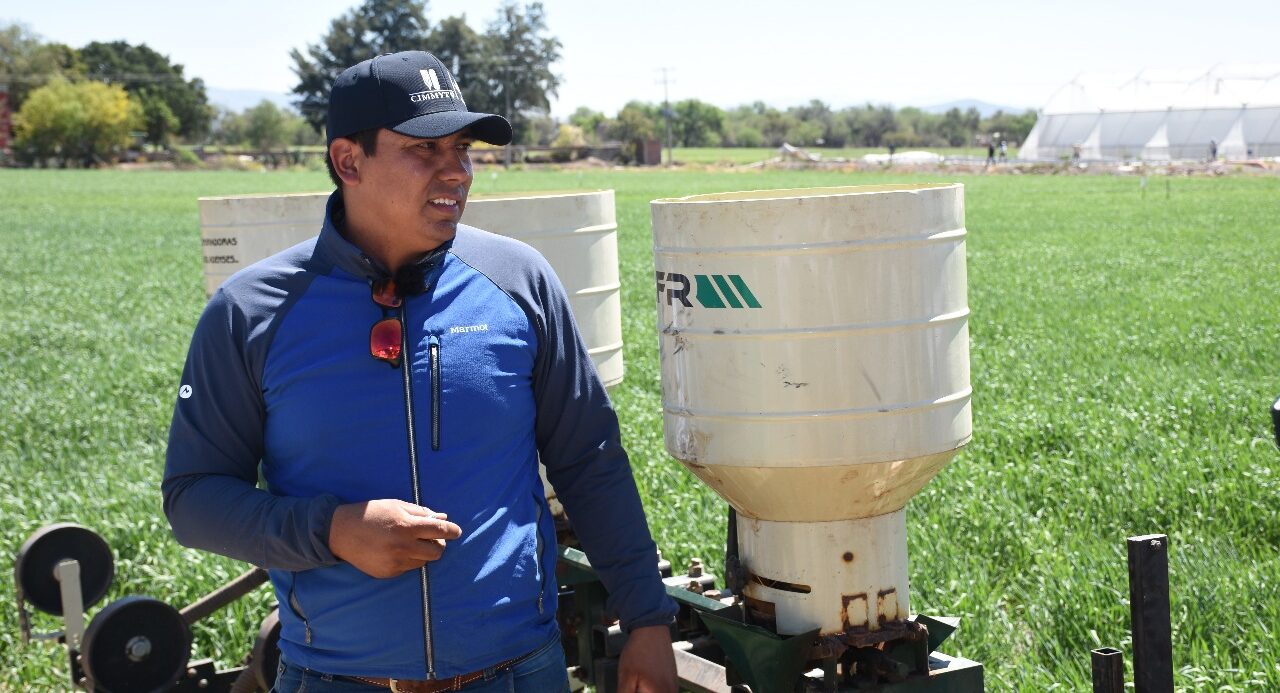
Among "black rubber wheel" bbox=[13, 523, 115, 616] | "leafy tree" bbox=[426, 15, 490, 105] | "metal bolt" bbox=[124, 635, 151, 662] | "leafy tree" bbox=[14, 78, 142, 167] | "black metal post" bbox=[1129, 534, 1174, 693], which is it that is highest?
"leafy tree" bbox=[426, 15, 490, 105]

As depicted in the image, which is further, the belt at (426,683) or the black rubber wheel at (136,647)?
the black rubber wheel at (136,647)

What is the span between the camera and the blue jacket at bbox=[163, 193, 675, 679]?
2.59m

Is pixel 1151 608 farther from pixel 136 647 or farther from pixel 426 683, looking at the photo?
pixel 136 647

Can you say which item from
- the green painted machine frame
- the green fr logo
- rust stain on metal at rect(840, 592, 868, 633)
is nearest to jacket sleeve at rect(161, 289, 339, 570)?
the green fr logo

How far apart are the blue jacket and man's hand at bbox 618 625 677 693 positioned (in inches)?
6.4

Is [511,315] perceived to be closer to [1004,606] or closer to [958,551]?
[1004,606]

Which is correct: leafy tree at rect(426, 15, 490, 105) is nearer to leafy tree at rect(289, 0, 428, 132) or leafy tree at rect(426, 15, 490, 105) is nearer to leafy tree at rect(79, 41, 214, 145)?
leafy tree at rect(289, 0, 428, 132)

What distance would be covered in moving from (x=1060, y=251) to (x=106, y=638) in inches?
802

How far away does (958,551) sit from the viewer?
589 centimetres

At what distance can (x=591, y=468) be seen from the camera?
286 cm

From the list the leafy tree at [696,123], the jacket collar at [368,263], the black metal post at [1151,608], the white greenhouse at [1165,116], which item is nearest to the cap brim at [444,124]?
the jacket collar at [368,263]

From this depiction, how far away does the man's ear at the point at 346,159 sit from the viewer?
108 inches

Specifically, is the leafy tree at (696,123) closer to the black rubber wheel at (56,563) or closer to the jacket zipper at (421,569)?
the black rubber wheel at (56,563)

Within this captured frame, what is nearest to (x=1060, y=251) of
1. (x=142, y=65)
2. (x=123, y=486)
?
(x=123, y=486)
